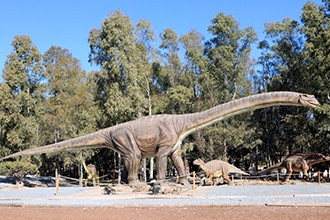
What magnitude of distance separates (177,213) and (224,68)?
1789cm

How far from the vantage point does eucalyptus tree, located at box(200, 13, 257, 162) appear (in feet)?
81.5

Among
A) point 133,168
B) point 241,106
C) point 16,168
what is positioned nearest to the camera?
point 241,106

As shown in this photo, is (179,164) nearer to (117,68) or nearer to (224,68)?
(117,68)

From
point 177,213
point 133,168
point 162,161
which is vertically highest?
point 162,161

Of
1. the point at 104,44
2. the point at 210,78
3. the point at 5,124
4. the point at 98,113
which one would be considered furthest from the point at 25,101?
the point at 210,78

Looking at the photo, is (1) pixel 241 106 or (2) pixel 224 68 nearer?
(1) pixel 241 106

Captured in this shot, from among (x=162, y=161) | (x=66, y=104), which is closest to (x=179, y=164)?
(x=162, y=161)

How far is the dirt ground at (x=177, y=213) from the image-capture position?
717 centimetres

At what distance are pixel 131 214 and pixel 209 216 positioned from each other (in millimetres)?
1675

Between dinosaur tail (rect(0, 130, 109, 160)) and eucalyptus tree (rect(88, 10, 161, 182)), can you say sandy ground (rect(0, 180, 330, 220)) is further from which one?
eucalyptus tree (rect(88, 10, 161, 182))

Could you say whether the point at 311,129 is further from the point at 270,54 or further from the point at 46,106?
the point at 46,106

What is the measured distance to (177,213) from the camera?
25.9ft

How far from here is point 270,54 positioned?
27141 millimetres

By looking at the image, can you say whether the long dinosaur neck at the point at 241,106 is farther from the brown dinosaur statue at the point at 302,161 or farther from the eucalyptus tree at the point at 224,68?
the eucalyptus tree at the point at 224,68
